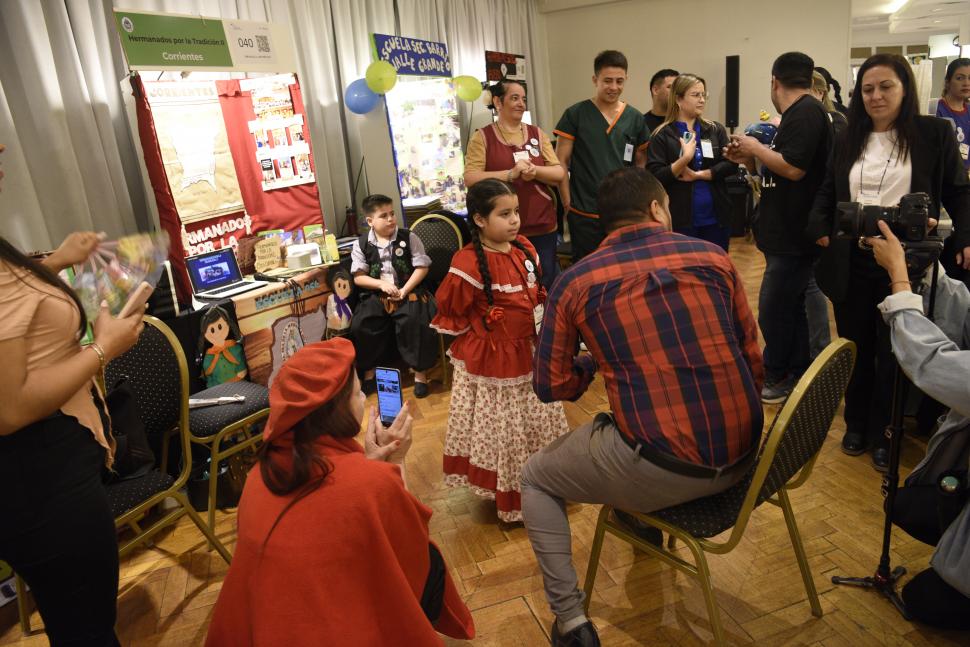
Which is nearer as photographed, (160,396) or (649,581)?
(649,581)

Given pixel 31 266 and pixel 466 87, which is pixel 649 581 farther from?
pixel 466 87

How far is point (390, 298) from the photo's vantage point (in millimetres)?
3584

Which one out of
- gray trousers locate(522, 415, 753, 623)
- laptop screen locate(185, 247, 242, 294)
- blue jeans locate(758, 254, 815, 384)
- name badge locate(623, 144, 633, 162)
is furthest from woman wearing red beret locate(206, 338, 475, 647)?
name badge locate(623, 144, 633, 162)

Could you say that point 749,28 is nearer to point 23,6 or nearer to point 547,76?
point 547,76

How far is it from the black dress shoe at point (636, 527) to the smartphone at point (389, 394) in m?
0.65

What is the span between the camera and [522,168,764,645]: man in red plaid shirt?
55.5 inches

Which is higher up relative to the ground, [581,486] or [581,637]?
[581,486]

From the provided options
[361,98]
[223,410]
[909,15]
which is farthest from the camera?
[909,15]

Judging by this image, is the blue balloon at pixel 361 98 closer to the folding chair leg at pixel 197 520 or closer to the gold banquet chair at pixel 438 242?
the gold banquet chair at pixel 438 242

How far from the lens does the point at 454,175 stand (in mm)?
→ 5367

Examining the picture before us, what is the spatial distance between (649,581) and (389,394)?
41.5 inches

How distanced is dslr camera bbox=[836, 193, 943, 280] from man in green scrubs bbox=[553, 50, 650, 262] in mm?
1815

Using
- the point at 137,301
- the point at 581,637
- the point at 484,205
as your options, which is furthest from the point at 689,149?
the point at 137,301

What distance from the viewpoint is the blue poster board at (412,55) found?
4582 mm
